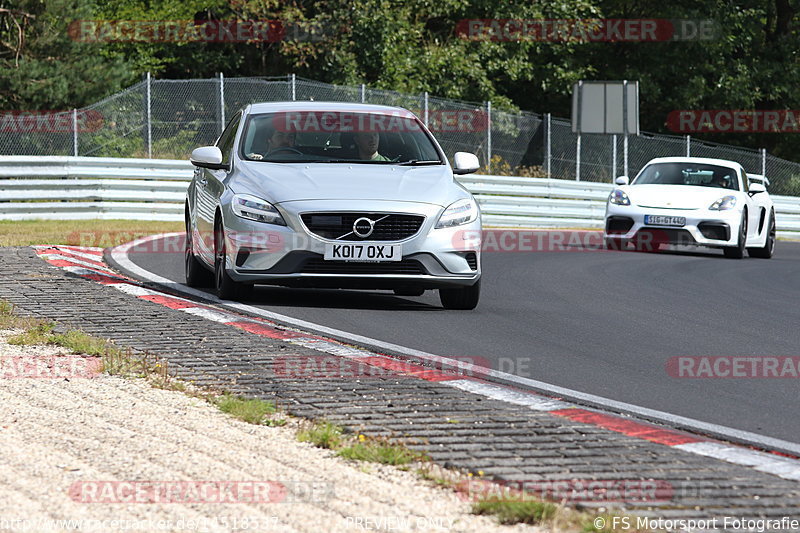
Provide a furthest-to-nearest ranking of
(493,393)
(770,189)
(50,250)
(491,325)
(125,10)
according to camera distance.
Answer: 1. (125,10)
2. (770,189)
3. (50,250)
4. (491,325)
5. (493,393)

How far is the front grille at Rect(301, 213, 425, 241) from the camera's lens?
9906 millimetres

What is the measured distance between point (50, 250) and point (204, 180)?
3337mm

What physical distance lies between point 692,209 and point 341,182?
9.57 metres

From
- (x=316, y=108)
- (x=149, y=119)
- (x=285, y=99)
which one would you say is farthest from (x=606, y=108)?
(x=316, y=108)

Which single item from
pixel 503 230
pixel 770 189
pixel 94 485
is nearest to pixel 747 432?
pixel 94 485

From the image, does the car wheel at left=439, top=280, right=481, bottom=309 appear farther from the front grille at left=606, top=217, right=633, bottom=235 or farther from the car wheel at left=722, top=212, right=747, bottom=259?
the car wheel at left=722, top=212, right=747, bottom=259

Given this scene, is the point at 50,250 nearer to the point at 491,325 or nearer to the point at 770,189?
the point at 491,325

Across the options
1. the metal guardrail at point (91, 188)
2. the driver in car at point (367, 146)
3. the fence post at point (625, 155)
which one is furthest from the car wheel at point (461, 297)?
the fence post at point (625, 155)

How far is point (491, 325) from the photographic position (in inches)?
383

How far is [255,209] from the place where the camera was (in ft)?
33.0

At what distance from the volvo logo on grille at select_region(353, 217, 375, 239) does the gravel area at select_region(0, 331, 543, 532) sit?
3.78 meters

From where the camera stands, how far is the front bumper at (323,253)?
9906 mm

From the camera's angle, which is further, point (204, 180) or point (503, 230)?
point (503, 230)

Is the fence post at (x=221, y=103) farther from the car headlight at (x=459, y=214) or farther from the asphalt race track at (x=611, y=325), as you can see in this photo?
the car headlight at (x=459, y=214)
